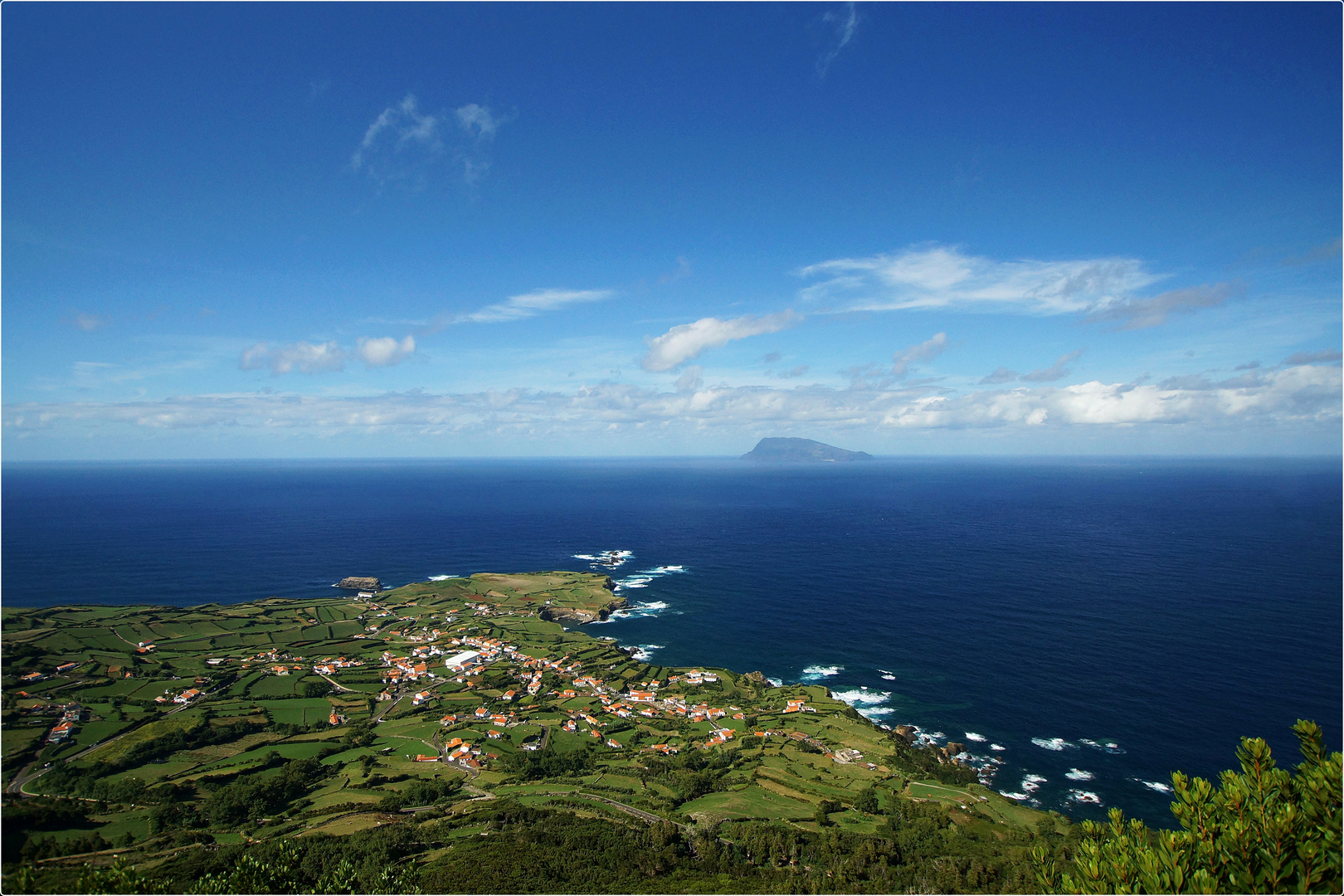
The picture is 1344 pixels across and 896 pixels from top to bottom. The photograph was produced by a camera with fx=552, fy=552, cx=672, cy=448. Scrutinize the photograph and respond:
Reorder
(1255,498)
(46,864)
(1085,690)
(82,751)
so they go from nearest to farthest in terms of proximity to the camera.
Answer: (46,864)
(82,751)
(1085,690)
(1255,498)

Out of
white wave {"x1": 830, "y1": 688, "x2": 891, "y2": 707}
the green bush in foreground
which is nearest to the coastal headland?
white wave {"x1": 830, "y1": 688, "x2": 891, "y2": 707}

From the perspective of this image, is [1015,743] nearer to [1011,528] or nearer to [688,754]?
[688,754]

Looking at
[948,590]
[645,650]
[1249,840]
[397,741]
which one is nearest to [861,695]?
[645,650]

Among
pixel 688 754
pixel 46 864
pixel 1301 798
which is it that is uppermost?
pixel 1301 798

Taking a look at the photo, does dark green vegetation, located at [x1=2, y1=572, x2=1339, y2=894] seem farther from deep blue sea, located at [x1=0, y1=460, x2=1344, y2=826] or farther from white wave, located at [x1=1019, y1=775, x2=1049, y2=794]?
deep blue sea, located at [x1=0, y1=460, x2=1344, y2=826]

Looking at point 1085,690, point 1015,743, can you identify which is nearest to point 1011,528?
point 1085,690

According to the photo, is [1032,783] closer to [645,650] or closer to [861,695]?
[861,695]
